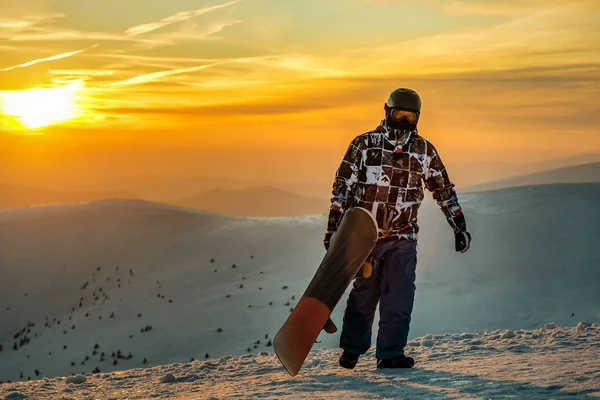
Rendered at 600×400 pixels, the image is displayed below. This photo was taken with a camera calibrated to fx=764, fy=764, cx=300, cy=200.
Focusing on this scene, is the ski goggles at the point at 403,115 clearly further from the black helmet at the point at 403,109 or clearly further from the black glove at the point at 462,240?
the black glove at the point at 462,240

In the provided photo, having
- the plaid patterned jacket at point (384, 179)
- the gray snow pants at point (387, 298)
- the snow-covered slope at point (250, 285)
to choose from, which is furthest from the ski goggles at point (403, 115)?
the snow-covered slope at point (250, 285)

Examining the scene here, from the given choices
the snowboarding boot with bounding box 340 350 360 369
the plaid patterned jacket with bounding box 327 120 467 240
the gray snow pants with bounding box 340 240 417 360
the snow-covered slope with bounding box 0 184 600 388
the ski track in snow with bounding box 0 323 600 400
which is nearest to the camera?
the ski track in snow with bounding box 0 323 600 400

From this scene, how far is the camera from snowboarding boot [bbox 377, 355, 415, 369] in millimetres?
6859

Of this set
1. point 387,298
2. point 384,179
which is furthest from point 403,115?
point 387,298

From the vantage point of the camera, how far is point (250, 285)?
1720cm

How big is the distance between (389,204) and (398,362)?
143 cm

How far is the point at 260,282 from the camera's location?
17328 millimetres

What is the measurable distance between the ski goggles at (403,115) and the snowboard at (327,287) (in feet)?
3.03

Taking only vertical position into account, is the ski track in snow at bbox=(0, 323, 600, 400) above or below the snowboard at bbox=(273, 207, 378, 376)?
below

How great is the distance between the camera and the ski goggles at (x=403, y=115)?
6.79 meters

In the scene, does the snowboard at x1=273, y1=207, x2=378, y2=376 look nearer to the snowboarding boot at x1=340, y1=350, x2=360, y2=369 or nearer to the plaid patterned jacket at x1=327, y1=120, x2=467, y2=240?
the plaid patterned jacket at x1=327, y1=120, x2=467, y2=240

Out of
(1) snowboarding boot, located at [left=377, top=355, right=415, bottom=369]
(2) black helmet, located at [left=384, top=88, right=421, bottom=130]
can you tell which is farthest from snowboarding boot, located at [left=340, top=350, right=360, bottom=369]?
(2) black helmet, located at [left=384, top=88, right=421, bottom=130]

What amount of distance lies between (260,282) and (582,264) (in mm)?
6914

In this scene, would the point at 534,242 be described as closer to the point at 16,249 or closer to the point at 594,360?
the point at 594,360
